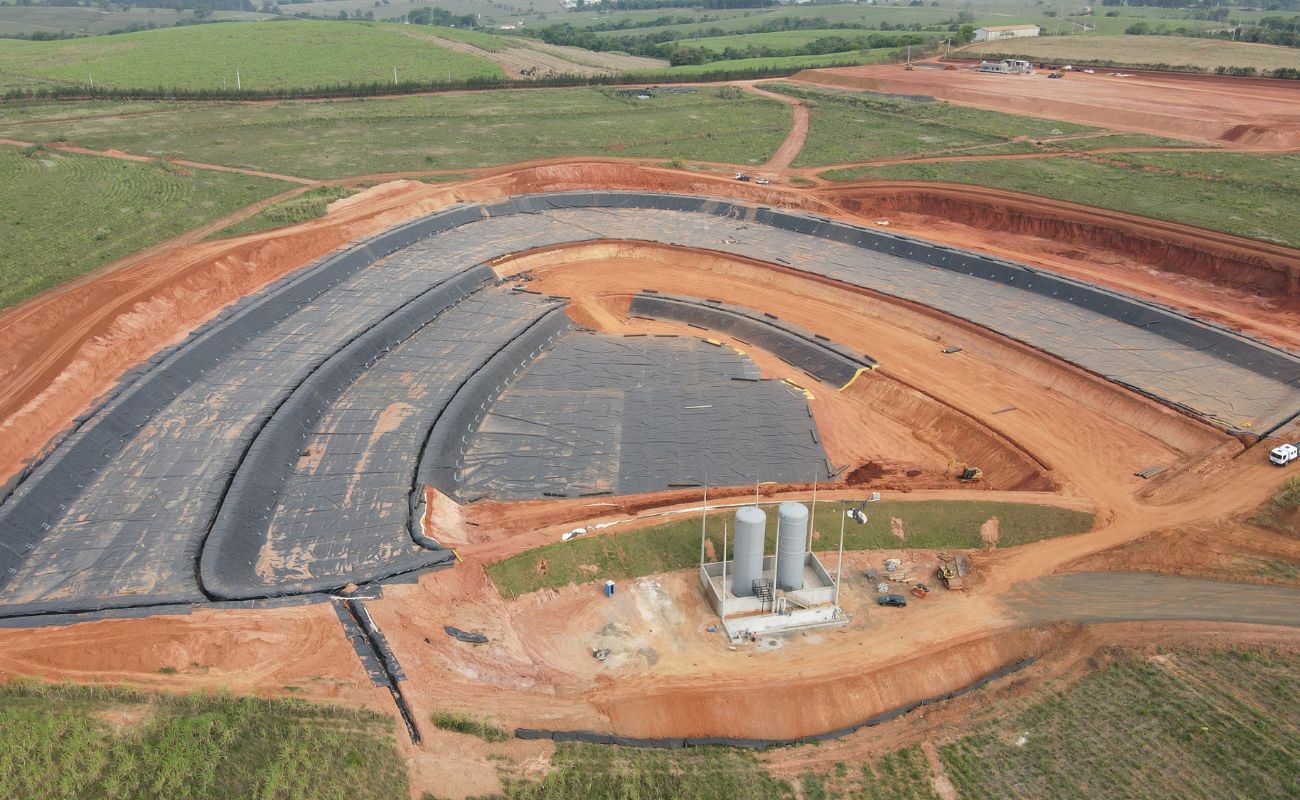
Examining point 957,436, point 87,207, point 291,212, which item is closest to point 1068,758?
point 957,436

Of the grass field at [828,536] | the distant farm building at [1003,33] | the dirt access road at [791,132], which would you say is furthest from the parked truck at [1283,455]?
the distant farm building at [1003,33]

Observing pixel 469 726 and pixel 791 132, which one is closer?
pixel 469 726

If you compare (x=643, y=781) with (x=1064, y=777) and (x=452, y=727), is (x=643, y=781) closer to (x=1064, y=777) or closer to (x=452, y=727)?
(x=452, y=727)

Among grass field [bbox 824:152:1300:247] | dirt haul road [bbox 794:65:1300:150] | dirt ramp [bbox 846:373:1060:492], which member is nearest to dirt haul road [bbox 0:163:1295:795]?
dirt ramp [bbox 846:373:1060:492]

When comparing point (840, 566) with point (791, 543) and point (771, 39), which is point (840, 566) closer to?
point (791, 543)

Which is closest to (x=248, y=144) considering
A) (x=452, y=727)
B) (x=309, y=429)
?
(x=309, y=429)

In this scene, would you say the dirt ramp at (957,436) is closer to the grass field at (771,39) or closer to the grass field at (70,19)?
Answer: the grass field at (771,39)

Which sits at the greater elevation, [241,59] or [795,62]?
[795,62]
